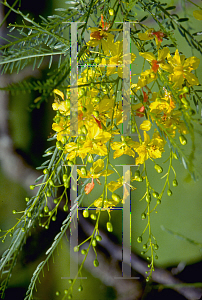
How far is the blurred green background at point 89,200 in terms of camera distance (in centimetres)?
61

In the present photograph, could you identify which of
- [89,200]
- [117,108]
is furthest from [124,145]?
[89,200]

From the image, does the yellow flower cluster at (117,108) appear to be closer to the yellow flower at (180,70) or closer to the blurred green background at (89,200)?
the yellow flower at (180,70)

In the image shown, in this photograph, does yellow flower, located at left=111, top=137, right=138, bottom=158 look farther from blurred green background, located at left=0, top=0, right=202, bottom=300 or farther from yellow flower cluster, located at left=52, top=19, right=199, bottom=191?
blurred green background, located at left=0, top=0, right=202, bottom=300

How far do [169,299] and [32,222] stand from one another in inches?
19.0

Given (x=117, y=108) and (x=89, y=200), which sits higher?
(x=117, y=108)

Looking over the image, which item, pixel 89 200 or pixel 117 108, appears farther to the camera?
pixel 89 200

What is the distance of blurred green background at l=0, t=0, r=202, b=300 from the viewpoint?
2.01ft

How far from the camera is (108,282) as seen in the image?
2.14 ft

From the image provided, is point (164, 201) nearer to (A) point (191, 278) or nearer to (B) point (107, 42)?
(A) point (191, 278)

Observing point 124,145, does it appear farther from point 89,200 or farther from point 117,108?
point 89,200

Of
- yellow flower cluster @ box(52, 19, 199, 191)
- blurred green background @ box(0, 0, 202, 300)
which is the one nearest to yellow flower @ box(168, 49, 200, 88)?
yellow flower cluster @ box(52, 19, 199, 191)

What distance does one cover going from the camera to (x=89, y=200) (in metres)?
0.61

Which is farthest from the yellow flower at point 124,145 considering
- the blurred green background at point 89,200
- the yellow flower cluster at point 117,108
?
the blurred green background at point 89,200

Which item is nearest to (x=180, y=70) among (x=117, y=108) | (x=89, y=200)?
(x=117, y=108)
